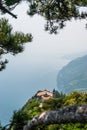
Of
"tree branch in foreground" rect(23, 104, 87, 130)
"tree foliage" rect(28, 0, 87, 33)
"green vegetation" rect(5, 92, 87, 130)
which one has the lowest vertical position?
"tree branch in foreground" rect(23, 104, 87, 130)

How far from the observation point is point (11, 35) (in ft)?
60.0

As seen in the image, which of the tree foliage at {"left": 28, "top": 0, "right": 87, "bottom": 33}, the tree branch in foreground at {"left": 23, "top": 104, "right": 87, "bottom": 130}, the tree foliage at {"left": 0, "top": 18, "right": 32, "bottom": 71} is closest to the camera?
the tree branch in foreground at {"left": 23, "top": 104, "right": 87, "bottom": 130}

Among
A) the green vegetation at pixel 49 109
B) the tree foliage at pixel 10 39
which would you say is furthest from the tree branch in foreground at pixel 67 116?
the tree foliage at pixel 10 39

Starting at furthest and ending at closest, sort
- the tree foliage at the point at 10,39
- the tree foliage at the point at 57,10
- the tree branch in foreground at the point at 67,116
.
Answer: the tree foliage at the point at 10,39 → the tree foliage at the point at 57,10 → the tree branch in foreground at the point at 67,116

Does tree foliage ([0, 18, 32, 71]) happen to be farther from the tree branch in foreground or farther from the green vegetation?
the tree branch in foreground

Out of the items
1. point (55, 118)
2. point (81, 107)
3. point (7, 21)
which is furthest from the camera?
point (7, 21)

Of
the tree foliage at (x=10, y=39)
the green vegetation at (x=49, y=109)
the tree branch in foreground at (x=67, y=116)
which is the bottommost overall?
the tree branch in foreground at (x=67, y=116)

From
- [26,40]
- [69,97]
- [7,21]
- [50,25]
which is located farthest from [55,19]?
[26,40]

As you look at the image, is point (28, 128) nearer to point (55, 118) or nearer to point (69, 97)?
point (55, 118)

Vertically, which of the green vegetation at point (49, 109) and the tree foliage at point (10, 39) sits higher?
the tree foliage at point (10, 39)

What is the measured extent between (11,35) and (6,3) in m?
7.87

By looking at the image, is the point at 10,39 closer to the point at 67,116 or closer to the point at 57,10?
the point at 57,10

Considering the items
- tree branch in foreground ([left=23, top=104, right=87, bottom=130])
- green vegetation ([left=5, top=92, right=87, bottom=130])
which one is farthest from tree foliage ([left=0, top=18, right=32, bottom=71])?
tree branch in foreground ([left=23, top=104, right=87, bottom=130])

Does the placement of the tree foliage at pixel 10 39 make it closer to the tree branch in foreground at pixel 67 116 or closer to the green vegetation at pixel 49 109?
the green vegetation at pixel 49 109
